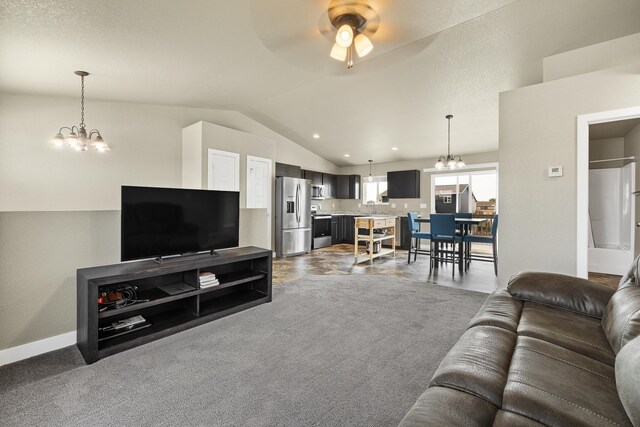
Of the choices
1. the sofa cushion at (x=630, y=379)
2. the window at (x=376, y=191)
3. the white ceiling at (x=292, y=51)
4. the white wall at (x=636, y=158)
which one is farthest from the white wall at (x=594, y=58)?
the window at (x=376, y=191)

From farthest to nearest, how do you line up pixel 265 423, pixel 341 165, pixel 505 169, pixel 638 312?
pixel 341 165 < pixel 505 169 < pixel 265 423 < pixel 638 312

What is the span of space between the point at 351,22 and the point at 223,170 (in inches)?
134

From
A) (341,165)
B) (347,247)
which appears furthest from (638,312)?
(341,165)

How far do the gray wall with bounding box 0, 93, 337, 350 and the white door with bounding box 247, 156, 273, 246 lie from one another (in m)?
0.94

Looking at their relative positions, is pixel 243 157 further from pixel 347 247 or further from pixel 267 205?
pixel 347 247

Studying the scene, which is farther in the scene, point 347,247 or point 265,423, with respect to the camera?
point 347,247

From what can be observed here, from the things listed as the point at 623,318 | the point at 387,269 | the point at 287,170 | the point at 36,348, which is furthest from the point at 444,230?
the point at 36,348

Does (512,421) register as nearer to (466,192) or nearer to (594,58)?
(594,58)

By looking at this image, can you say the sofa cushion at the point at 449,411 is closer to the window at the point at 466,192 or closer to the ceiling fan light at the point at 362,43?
the ceiling fan light at the point at 362,43

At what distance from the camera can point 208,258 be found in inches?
113

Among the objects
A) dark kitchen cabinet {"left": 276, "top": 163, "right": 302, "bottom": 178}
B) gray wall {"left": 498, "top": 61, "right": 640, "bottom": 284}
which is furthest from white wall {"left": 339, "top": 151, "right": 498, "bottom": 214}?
gray wall {"left": 498, "top": 61, "right": 640, "bottom": 284}

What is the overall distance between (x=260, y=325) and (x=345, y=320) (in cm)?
83

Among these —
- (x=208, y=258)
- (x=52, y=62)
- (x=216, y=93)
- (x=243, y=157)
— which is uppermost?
(x=216, y=93)

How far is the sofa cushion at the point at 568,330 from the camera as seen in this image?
1.29 metres
